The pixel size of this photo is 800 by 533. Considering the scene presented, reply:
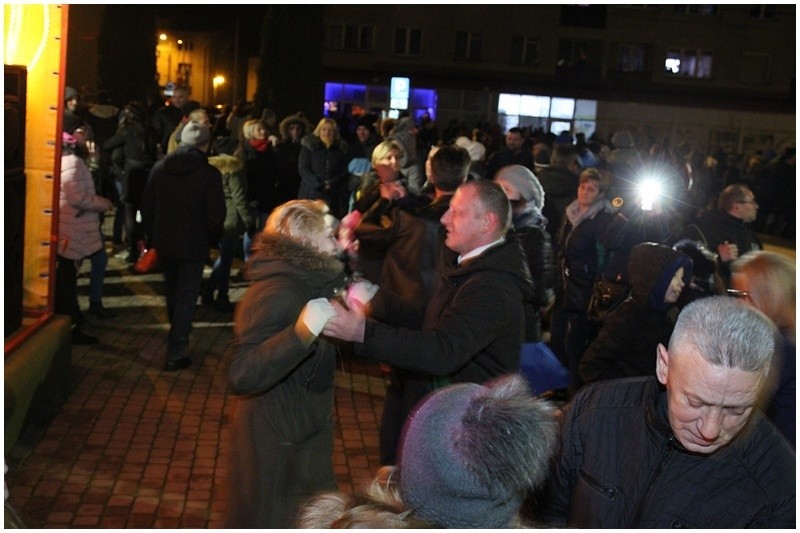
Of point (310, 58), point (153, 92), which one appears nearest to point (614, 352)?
point (310, 58)

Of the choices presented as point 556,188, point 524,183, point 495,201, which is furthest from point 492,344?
point 556,188

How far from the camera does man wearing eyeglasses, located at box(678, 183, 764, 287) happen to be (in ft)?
24.6

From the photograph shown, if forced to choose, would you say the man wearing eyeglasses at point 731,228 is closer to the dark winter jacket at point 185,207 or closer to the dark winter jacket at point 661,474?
the dark winter jacket at point 185,207

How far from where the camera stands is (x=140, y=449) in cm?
651

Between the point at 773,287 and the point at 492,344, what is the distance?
1.27 m

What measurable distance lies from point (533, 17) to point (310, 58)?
2325 cm

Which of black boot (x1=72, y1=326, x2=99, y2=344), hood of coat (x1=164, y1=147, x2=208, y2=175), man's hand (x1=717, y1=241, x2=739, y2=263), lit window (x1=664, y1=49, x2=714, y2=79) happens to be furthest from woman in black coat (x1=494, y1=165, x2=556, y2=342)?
lit window (x1=664, y1=49, x2=714, y2=79)

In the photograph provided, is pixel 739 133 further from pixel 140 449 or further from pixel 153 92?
pixel 140 449

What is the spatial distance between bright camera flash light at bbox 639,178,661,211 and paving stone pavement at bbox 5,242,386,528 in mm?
2628

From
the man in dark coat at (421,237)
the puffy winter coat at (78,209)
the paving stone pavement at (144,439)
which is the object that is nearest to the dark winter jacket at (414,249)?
the man in dark coat at (421,237)

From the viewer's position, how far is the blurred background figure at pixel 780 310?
4.36 meters

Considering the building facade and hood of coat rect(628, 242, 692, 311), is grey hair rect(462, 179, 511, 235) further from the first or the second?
the building facade

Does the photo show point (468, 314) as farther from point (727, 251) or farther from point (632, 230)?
point (727, 251)

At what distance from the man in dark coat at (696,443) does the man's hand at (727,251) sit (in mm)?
4832
